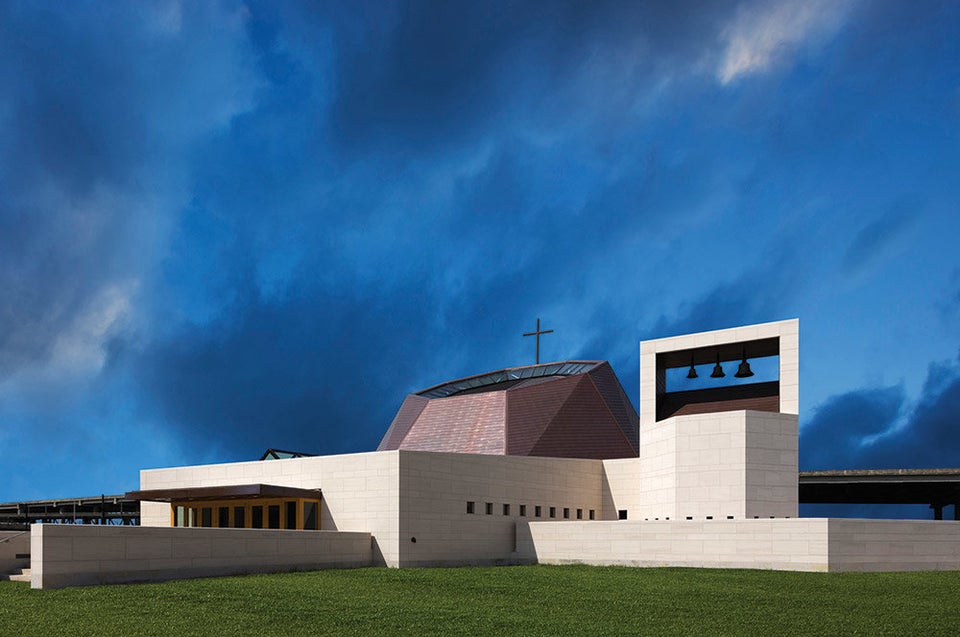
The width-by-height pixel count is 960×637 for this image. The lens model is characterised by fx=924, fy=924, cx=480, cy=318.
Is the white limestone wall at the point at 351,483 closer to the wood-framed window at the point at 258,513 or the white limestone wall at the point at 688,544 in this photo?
the wood-framed window at the point at 258,513

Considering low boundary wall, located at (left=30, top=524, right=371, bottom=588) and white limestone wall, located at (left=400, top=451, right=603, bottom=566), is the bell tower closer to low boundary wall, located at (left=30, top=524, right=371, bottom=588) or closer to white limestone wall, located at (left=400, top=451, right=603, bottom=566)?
white limestone wall, located at (left=400, top=451, right=603, bottom=566)

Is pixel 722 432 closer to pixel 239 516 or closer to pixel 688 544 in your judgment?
pixel 688 544

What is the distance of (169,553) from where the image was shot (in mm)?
24484

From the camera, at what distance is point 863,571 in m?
27.1

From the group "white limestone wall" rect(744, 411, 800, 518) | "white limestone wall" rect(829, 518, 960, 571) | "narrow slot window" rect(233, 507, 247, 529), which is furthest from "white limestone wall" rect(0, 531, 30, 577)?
"white limestone wall" rect(829, 518, 960, 571)

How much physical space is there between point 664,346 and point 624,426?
7.04 m

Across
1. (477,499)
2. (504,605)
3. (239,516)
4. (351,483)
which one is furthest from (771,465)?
(239,516)

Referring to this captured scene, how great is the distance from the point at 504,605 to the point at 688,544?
1263 centimetres

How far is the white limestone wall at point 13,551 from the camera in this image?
25.8m

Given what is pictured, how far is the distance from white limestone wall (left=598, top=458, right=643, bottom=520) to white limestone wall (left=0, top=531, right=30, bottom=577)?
20.9 meters

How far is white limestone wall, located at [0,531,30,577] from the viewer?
25.8m

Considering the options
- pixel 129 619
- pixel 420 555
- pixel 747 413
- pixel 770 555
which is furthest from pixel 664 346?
pixel 129 619

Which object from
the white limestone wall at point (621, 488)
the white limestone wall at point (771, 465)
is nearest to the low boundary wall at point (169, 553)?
the white limestone wall at point (621, 488)

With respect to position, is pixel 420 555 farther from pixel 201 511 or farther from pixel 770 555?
pixel 770 555
